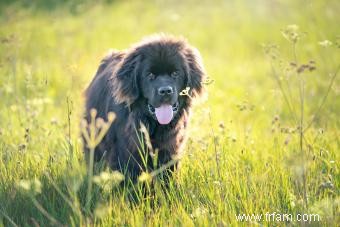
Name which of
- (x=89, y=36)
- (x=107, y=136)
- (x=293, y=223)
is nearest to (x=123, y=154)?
(x=107, y=136)

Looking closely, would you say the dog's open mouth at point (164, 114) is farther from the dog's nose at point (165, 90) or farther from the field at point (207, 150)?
the field at point (207, 150)

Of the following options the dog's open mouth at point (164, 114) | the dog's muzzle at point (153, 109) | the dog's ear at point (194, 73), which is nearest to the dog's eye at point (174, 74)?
the dog's ear at point (194, 73)

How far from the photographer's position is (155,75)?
5.90 m

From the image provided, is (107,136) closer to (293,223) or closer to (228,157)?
(228,157)

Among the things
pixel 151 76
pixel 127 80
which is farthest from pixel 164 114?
pixel 127 80

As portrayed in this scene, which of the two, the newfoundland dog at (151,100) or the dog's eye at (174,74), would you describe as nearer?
the newfoundland dog at (151,100)

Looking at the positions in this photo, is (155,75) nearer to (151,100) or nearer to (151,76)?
(151,76)

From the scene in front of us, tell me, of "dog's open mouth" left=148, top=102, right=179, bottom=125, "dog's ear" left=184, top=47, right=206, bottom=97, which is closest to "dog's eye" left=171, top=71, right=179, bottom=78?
"dog's ear" left=184, top=47, right=206, bottom=97

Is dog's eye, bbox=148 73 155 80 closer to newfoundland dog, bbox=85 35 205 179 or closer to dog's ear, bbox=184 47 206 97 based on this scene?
newfoundland dog, bbox=85 35 205 179

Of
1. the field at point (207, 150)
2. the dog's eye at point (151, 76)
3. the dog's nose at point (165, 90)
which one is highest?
the dog's eye at point (151, 76)

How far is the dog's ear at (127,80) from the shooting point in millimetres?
5777

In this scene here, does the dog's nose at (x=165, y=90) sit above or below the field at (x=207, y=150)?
above

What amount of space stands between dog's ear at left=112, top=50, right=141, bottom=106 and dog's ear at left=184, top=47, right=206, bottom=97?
53 cm

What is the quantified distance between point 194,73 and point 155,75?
48 centimetres
